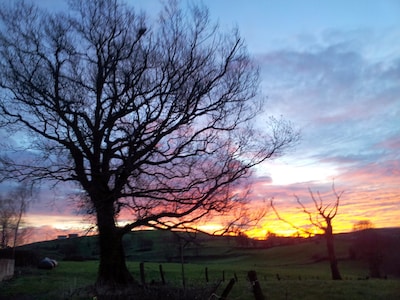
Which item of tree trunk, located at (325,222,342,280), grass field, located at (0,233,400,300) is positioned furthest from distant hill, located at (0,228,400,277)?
tree trunk, located at (325,222,342,280)

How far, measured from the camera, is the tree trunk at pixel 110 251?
19.3m

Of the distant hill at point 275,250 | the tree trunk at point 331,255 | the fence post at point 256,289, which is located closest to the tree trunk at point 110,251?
the fence post at point 256,289

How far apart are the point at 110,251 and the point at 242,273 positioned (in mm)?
34042

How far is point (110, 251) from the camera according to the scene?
65.1ft

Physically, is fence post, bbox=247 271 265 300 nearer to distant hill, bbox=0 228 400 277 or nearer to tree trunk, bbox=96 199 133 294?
tree trunk, bbox=96 199 133 294

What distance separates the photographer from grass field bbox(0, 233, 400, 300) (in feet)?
72.7

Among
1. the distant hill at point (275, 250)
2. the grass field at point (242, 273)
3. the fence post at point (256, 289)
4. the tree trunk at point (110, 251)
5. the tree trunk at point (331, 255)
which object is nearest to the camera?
the fence post at point (256, 289)

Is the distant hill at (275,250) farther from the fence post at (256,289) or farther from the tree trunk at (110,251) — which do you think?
the fence post at (256,289)

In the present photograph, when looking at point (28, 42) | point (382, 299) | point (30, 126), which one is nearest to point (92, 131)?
point (30, 126)

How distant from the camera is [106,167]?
20.1 meters

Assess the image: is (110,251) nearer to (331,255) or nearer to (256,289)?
(256,289)

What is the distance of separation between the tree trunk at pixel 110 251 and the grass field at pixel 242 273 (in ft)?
4.77

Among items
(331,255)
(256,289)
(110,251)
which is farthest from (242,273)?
(256,289)

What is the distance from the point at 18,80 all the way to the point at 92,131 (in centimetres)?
379
